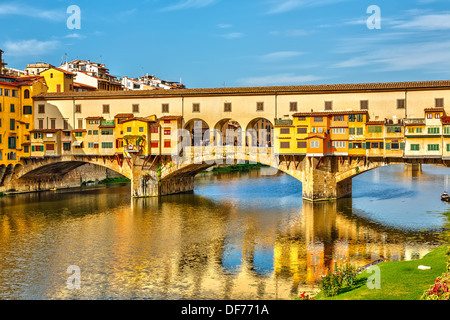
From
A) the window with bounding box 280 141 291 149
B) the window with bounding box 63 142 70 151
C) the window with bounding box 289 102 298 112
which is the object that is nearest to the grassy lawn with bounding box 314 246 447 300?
the window with bounding box 280 141 291 149

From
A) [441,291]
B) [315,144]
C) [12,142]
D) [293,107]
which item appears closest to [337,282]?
[441,291]

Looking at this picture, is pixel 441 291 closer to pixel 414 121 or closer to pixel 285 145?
pixel 414 121

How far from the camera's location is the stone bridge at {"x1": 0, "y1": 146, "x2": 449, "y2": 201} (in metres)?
53.8

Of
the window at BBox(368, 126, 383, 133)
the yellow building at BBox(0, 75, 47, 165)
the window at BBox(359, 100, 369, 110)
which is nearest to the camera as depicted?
the window at BBox(368, 126, 383, 133)

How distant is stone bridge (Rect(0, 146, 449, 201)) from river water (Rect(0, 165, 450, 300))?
221 centimetres

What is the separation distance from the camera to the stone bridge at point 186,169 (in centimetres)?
5384

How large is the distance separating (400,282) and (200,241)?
707 inches

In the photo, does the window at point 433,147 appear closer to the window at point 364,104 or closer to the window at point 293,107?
the window at point 364,104

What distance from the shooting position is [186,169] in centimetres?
6134

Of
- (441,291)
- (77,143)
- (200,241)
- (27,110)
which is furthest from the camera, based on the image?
(27,110)

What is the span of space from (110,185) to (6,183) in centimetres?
1700

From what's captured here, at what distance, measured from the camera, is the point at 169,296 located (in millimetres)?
23734

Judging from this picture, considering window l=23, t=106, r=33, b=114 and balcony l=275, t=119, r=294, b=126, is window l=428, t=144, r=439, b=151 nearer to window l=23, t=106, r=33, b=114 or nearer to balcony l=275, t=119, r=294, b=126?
balcony l=275, t=119, r=294, b=126

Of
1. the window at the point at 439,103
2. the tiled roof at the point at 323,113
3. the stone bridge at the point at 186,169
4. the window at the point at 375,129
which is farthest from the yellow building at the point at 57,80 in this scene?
the window at the point at 439,103
